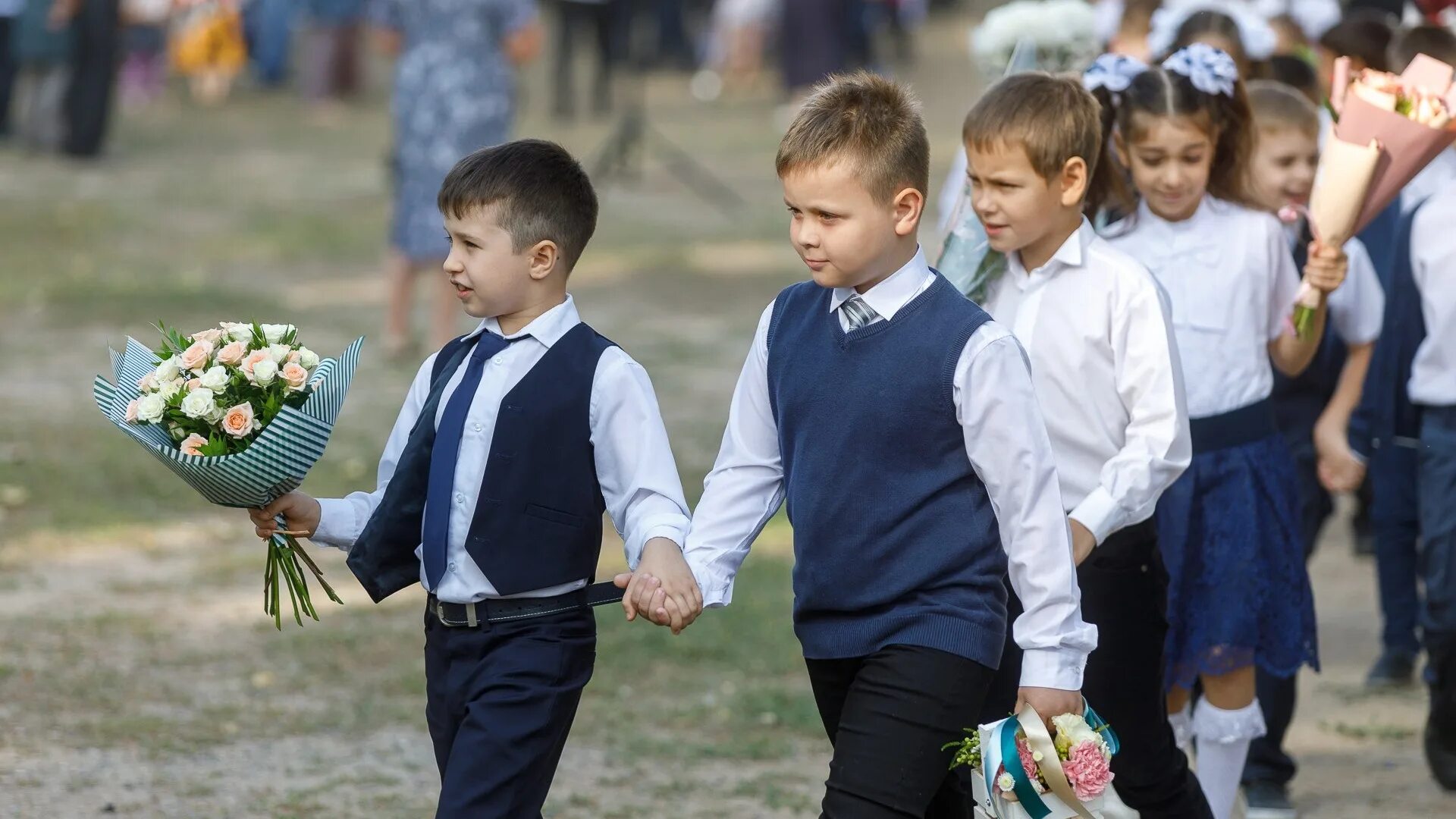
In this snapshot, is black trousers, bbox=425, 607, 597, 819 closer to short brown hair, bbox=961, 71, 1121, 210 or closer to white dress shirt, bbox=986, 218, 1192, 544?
white dress shirt, bbox=986, 218, 1192, 544

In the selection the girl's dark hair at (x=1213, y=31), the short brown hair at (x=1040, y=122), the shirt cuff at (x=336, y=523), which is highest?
the girl's dark hair at (x=1213, y=31)

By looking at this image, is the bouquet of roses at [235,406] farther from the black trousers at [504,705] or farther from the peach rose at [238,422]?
the black trousers at [504,705]

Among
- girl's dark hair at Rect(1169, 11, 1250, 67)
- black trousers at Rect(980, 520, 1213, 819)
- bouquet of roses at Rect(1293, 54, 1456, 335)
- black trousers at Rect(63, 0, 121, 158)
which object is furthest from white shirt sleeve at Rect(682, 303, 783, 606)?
black trousers at Rect(63, 0, 121, 158)

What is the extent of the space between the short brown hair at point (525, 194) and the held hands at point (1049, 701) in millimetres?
1150

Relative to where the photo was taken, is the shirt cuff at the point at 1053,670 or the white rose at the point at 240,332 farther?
the white rose at the point at 240,332

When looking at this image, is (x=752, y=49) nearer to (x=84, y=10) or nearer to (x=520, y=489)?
(x=84, y=10)

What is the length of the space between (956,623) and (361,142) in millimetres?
16353

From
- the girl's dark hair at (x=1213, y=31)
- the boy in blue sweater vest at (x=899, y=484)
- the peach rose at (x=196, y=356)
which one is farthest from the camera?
the girl's dark hair at (x=1213, y=31)

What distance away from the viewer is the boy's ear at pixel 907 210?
3.37 m

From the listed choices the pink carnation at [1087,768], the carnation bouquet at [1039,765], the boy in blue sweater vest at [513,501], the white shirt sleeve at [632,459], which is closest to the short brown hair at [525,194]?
the boy in blue sweater vest at [513,501]

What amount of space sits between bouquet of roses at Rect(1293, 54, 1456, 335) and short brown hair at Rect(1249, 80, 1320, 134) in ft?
2.61

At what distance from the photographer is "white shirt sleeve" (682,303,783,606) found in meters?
3.51

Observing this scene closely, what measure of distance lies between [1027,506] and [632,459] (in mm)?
717

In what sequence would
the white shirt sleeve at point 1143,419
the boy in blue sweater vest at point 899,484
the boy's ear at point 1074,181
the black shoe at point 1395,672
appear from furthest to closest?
the black shoe at point 1395,672 → the boy's ear at point 1074,181 → the white shirt sleeve at point 1143,419 → the boy in blue sweater vest at point 899,484
